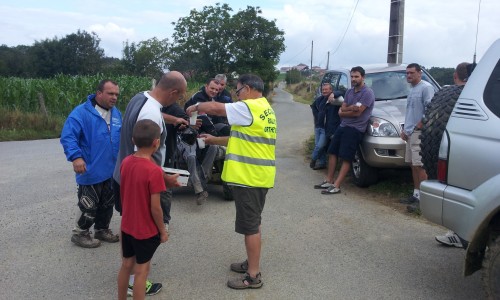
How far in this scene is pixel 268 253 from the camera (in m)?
4.79

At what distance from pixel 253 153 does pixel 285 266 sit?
125cm

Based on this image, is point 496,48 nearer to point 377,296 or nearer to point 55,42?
point 377,296

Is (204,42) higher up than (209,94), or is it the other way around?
(204,42)

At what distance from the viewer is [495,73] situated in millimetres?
3389

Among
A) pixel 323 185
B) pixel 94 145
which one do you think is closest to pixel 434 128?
pixel 94 145

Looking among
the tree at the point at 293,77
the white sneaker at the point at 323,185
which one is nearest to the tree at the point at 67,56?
the tree at the point at 293,77

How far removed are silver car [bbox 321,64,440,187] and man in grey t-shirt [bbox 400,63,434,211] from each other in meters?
0.31

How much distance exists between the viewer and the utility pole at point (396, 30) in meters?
9.91

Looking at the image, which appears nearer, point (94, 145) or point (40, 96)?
point (94, 145)

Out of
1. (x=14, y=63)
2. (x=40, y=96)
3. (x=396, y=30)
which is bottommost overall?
(x=40, y=96)

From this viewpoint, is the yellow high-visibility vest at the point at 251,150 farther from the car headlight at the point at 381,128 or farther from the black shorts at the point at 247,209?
the car headlight at the point at 381,128

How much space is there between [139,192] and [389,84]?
5951mm

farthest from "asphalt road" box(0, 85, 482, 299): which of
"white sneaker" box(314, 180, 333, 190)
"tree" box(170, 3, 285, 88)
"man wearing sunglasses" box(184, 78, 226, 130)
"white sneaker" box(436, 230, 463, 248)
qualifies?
"tree" box(170, 3, 285, 88)

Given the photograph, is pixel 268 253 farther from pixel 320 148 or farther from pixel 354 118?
pixel 320 148
